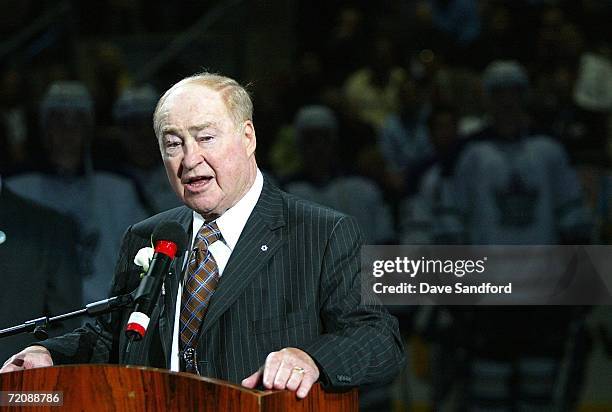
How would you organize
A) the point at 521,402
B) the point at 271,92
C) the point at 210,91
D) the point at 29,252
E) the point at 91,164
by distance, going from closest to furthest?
the point at 210,91
the point at 29,252
the point at 521,402
the point at 91,164
the point at 271,92

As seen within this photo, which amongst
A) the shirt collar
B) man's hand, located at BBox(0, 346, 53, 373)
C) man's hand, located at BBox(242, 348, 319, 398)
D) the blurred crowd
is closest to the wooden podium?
man's hand, located at BBox(242, 348, 319, 398)

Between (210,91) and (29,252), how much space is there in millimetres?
941

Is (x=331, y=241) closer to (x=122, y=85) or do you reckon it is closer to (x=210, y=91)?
(x=210, y=91)

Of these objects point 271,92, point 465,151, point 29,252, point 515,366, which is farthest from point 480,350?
point 29,252

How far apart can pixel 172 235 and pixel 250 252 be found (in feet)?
0.80

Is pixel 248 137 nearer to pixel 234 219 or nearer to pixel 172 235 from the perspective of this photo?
pixel 234 219

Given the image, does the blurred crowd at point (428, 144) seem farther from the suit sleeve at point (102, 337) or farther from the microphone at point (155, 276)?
the microphone at point (155, 276)

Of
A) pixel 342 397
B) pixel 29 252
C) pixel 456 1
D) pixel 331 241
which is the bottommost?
pixel 342 397

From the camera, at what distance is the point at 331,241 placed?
1.83 metres

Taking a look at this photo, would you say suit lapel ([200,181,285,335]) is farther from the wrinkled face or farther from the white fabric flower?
the white fabric flower

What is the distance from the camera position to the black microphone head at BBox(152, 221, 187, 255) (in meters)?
1.60

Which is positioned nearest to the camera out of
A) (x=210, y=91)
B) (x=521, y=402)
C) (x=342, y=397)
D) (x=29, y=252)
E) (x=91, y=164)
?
(x=342, y=397)

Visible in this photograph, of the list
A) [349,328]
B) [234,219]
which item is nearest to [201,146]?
[234,219]

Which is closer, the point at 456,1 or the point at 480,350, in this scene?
the point at 480,350
